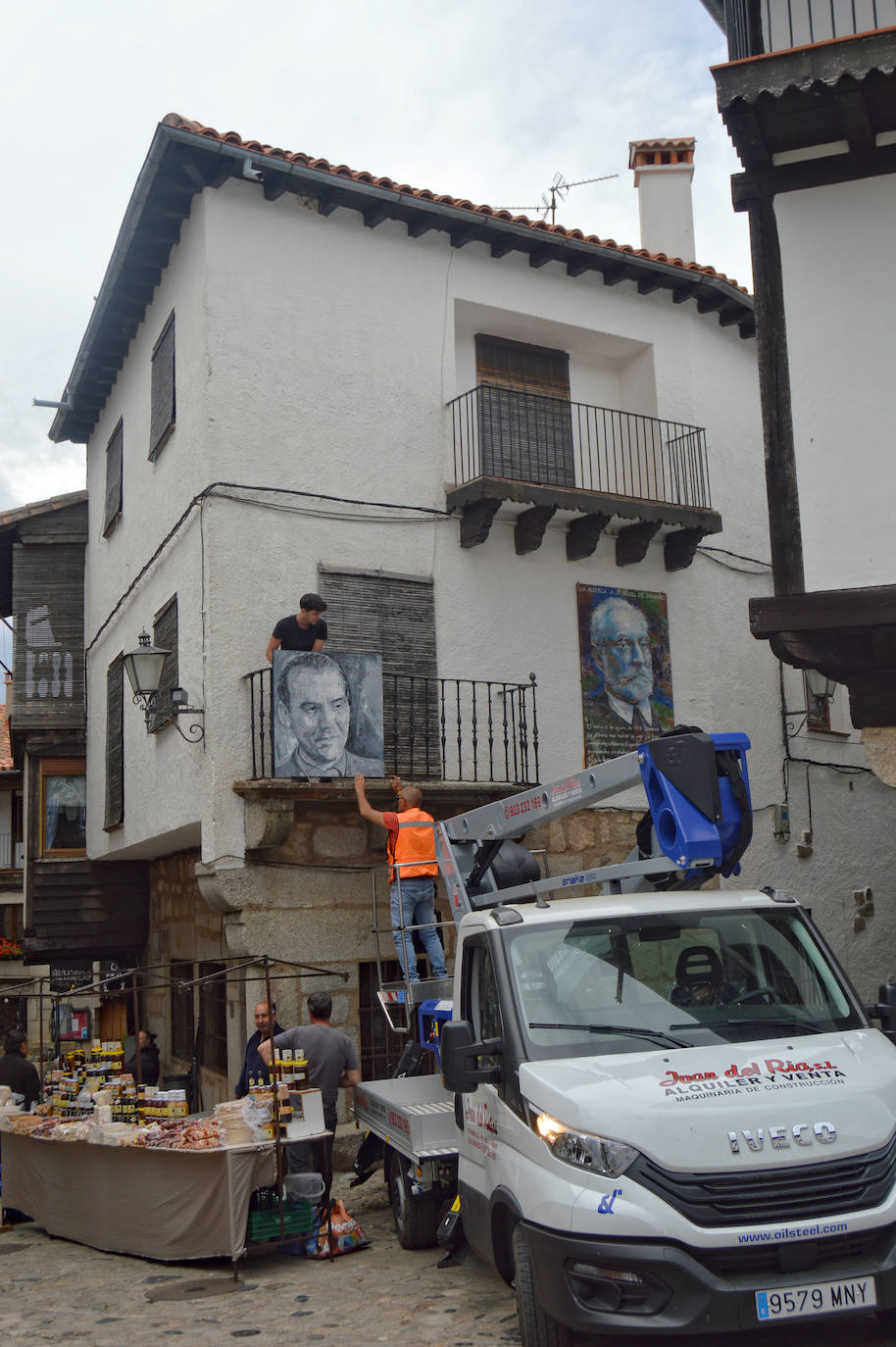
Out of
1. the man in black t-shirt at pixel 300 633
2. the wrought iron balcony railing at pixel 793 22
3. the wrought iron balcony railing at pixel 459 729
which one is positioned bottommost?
the wrought iron balcony railing at pixel 459 729

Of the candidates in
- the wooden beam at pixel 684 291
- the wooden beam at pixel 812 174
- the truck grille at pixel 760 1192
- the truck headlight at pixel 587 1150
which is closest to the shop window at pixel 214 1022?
the truck headlight at pixel 587 1150

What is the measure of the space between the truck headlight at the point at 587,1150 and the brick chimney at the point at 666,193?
12.9 metres

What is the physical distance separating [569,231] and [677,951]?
9.49 metres

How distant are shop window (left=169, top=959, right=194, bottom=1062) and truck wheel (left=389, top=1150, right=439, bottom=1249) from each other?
657cm

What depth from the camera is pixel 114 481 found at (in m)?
15.5

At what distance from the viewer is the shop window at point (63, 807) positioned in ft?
53.7

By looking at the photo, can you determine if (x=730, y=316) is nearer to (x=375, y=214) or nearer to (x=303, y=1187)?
(x=375, y=214)

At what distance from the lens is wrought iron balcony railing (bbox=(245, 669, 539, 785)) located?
1158 centimetres

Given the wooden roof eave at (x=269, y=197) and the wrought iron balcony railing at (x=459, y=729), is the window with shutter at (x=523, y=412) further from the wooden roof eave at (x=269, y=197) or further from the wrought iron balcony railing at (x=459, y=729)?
the wrought iron balcony railing at (x=459, y=729)

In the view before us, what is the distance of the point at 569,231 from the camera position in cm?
1310

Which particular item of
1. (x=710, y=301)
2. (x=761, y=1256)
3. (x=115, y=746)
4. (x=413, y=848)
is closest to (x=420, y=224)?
(x=710, y=301)

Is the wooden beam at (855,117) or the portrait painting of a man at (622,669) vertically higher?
the wooden beam at (855,117)

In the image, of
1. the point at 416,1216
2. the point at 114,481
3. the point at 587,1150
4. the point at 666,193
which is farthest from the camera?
the point at 666,193

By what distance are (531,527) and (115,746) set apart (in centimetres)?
578
